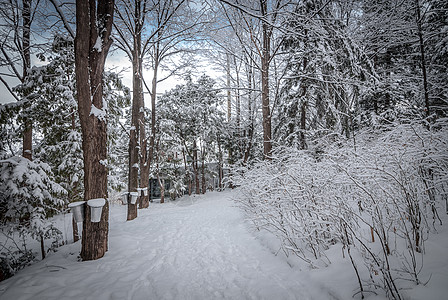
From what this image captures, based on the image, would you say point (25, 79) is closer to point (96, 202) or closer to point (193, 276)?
point (96, 202)

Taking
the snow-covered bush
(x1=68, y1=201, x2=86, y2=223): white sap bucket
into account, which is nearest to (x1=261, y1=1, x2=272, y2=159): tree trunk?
the snow-covered bush

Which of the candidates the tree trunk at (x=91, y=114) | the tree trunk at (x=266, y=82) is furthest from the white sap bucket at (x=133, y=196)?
the tree trunk at (x=266, y=82)

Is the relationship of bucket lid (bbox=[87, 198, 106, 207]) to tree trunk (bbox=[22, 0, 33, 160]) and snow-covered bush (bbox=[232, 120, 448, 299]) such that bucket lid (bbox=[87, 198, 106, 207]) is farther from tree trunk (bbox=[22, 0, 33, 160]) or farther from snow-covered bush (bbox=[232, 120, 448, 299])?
tree trunk (bbox=[22, 0, 33, 160])

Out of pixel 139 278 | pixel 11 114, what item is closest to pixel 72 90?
pixel 11 114

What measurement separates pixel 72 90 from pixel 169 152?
1077 centimetres

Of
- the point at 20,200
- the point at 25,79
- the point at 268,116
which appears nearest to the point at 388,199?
the point at 268,116

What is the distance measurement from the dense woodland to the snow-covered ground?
0.64ft

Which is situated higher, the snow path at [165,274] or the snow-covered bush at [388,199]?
the snow-covered bush at [388,199]

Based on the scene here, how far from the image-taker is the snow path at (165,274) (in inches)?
82.4

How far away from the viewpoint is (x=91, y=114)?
3129mm

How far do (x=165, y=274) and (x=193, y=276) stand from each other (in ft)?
1.47

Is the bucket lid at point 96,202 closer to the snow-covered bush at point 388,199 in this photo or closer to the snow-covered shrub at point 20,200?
the snow-covered shrub at point 20,200

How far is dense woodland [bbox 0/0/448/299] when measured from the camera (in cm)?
205

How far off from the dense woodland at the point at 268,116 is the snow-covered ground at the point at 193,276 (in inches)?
7.7
